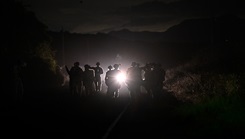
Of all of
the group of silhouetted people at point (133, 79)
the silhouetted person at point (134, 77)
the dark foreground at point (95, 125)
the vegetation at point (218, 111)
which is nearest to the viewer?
the dark foreground at point (95, 125)

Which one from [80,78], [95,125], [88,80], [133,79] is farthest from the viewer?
[88,80]

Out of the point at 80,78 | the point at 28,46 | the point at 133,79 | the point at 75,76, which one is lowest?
the point at 133,79

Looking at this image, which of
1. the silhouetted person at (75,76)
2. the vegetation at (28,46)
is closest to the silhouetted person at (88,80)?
the silhouetted person at (75,76)

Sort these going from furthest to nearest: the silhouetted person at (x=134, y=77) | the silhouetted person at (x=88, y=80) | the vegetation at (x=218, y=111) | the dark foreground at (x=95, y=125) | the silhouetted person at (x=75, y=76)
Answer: the silhouetted person at (x=88, y=80)
the silhouetted person at (x=75, y=76)
the silhouetted person at (x=134, y=77)
the vegetation at (x=218, y=111)
the dark foreground at (x=95, y=125)

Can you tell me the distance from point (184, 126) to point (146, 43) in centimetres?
18731

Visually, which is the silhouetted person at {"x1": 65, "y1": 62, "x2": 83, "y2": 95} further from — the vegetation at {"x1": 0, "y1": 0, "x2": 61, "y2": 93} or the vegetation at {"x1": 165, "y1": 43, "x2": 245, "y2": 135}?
the vegetation at {"x1": 165, "y1": 43, "x2": 245, "y2": 135}

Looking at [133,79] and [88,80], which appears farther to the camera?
[88,80]

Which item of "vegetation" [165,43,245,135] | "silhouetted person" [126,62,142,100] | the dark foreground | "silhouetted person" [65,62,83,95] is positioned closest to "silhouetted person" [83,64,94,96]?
"silhouetted person" [65,62,83,95]

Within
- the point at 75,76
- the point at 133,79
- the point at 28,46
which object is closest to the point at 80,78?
the point at 75,76

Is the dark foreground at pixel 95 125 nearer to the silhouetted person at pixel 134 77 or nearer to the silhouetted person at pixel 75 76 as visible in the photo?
the silhouetted person at pixel 134 77

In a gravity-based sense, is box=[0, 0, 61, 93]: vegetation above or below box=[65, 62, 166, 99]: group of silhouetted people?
above

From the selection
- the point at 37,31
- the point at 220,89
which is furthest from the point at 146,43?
the point at 220,89

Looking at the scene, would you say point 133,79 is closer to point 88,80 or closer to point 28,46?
point 88,80

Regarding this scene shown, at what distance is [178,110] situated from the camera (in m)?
15.1
